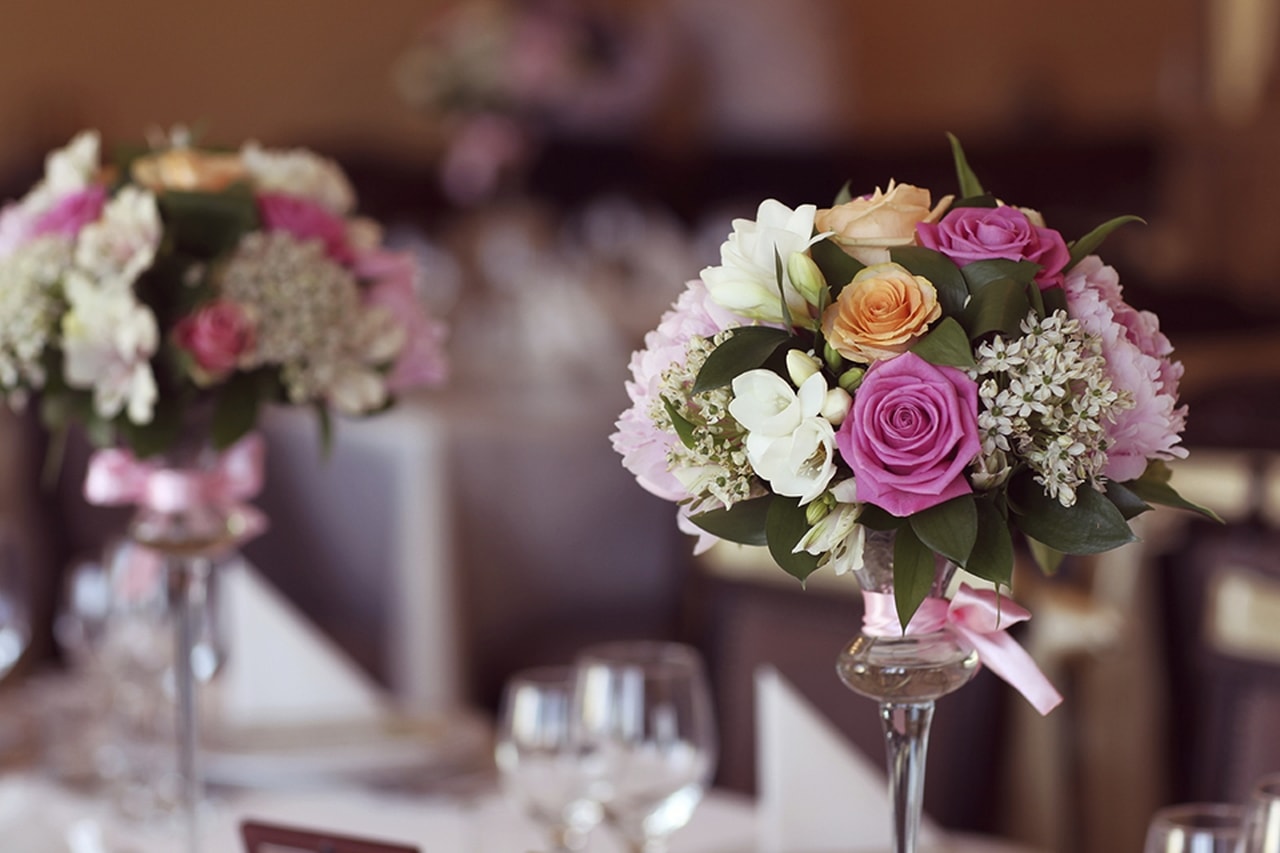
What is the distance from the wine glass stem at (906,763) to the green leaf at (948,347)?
25cm

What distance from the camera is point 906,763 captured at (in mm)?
1078

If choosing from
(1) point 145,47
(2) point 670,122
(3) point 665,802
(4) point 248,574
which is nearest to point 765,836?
(3) point 665,802

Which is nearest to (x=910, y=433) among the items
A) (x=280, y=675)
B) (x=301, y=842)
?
(x=301, y=842)

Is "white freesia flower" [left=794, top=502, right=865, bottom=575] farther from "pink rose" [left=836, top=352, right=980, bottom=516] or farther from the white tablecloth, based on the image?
the white tablecloth

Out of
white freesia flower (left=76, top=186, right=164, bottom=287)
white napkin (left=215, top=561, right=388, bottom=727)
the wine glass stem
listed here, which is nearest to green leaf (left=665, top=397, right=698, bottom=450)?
the wine glass stem

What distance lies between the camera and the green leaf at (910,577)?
39.0 inches

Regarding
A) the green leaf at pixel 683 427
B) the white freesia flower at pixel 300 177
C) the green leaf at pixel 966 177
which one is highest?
the white freesia flower at pixel 300 177

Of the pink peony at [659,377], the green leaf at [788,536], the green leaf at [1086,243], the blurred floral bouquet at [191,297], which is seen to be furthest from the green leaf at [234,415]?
the green leaf at [1086,243]

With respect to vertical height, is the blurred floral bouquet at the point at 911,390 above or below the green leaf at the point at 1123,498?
above

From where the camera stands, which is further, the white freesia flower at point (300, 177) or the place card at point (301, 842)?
the white freesia flower at point (300, 177)

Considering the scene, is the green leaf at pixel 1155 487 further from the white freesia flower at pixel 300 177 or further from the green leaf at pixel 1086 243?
the white freesia flower at pixel 300 177

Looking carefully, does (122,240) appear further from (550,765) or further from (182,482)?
(550,765)

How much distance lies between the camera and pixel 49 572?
395 cm

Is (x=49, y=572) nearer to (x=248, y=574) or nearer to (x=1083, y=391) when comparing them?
(x=248, y=574)
